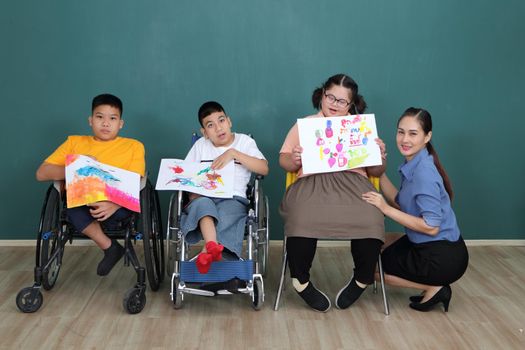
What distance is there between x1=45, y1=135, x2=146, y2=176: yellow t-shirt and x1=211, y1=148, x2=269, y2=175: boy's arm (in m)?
0.33

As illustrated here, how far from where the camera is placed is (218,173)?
3.37m

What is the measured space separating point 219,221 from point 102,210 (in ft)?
1.57

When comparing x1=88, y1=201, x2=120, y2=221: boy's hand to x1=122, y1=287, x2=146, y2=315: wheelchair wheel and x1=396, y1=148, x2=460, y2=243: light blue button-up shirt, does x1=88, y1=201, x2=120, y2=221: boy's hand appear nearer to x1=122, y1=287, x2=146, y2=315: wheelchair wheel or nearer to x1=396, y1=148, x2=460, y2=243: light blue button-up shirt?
x1=122, y1=287, x2=146, y2=315: wheelchair wheel

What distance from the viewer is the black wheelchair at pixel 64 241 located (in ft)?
10.3

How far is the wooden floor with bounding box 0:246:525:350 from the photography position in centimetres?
288

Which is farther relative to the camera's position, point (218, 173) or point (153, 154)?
point (153, 154)

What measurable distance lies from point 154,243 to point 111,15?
1.21 metres

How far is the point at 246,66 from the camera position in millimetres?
3971

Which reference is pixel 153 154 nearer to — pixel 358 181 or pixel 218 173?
pixel 218 173

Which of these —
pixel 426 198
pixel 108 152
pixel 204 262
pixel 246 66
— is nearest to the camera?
pixel 204 262

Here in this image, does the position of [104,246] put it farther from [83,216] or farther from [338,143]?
[338,143]

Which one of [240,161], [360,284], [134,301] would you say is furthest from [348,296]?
[134,301]

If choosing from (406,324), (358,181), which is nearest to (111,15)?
(358,181)

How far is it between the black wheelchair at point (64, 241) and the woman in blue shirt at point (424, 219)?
0.92m
